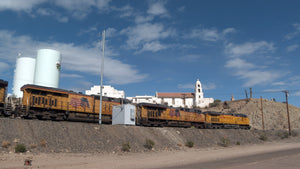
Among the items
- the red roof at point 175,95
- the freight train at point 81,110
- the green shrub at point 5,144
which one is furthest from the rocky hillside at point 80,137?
the red roof at point 175,95

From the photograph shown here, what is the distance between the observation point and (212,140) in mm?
34125

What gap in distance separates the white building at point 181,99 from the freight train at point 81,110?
230 feet

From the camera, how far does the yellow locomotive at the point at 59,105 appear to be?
75.9 ft

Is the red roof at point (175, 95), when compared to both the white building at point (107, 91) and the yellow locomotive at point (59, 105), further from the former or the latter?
the yellow locomotive at point (59, 105)

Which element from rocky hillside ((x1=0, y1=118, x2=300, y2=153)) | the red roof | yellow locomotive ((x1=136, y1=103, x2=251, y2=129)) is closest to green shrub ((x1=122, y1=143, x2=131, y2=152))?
rocky hillside ((x1=0, y1=118, x2=300, y2=153))

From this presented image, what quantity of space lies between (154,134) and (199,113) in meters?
18.1

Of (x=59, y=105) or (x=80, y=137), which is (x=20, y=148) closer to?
(x=80, y=137)

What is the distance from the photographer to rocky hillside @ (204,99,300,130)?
79750 millimetres

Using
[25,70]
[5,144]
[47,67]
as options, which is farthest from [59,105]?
[25,70]

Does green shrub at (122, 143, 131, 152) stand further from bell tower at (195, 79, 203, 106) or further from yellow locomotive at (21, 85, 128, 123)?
bell tower at (195, 79, 203, 106)

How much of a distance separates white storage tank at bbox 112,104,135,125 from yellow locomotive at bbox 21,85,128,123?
2.27 m

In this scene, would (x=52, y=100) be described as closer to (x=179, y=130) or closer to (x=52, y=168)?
(x=52, y=168)

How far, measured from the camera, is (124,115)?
91.1 feet

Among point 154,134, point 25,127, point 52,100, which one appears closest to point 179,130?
point 154,134
